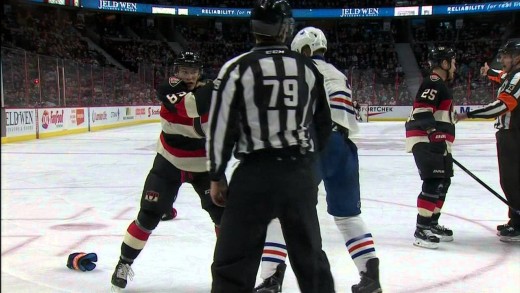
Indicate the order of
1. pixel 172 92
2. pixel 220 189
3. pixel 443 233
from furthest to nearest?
pixel 443 233, pixel 172 92, pixel 220 189

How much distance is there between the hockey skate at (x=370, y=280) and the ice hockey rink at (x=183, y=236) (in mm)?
227

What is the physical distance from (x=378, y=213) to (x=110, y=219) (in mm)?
2161

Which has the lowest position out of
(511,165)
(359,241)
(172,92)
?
(359,241)

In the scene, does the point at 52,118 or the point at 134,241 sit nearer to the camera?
the point at 134,241

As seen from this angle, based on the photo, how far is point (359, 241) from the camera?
252 cm

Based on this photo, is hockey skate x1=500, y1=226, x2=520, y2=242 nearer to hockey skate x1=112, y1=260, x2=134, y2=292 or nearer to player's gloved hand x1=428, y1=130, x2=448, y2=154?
player's gloved hand x1=428, y1=130, x2=448, y2=154

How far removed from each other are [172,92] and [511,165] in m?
2.47

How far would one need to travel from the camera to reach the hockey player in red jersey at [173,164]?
8.70ft

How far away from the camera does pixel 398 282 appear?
9.08 ft

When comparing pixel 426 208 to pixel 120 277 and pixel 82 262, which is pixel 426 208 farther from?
pixel 82 262

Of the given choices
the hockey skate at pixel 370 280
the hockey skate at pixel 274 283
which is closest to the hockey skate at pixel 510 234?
the hockey skate at pixel 370 280

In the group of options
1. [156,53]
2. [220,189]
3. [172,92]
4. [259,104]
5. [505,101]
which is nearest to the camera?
[259,104]

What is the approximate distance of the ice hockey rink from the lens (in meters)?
2.79

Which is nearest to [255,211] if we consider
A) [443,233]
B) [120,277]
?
[120,277]
